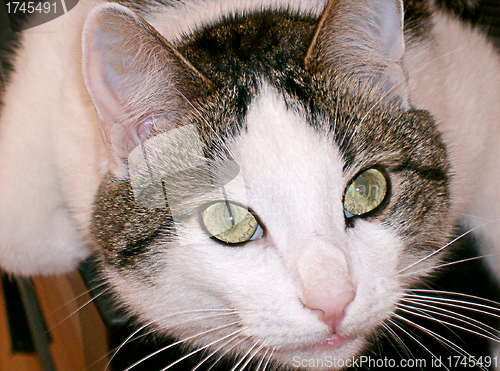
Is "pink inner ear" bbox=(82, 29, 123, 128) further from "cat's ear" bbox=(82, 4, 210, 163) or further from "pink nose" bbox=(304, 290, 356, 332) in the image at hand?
"pink nose" bbox=(304, 290, 356, 332)

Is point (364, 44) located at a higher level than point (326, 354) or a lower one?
higher

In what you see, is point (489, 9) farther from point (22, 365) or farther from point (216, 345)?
point (22, 365)

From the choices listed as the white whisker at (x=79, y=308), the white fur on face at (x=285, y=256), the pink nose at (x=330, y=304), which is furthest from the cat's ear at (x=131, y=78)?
the pink nose at (x=330, y=304)

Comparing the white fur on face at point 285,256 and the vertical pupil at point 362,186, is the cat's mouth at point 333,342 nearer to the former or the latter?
the white fur on face at point 285,256

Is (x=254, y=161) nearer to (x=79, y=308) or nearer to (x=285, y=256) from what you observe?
(x=285, y=256)

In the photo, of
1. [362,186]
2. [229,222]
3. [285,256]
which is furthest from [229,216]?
[362,186]
